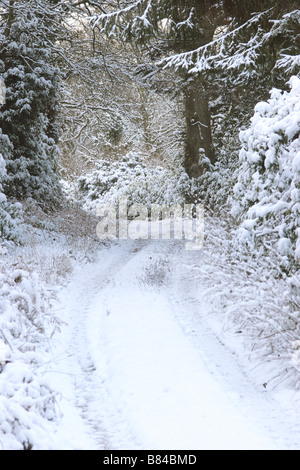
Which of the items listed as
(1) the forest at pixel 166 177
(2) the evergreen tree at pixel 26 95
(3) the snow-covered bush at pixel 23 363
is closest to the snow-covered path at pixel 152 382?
(1) the forest at pixel 166 177

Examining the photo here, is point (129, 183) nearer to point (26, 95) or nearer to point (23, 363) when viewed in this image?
point (26, 95)

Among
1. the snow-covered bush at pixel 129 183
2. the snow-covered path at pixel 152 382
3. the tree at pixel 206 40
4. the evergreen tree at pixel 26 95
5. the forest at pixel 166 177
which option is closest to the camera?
the snow-covered path at pixel 152 382

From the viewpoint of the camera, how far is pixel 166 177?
63.2ft

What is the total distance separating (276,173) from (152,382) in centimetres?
314

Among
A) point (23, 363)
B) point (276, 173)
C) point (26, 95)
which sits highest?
point (26, 95)

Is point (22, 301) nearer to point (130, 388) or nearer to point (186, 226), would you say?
point (130, 388)

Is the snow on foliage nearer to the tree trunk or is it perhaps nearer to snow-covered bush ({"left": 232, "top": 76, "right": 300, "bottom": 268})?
snow-covered bush ({"left": 232, "top": 76, "right": 300, "bottom": 268})

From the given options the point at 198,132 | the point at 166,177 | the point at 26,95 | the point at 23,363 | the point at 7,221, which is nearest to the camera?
the point at 23,363

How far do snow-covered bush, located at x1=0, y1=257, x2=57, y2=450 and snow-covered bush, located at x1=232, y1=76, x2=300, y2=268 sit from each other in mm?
3145

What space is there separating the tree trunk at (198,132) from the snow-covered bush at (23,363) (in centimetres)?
921

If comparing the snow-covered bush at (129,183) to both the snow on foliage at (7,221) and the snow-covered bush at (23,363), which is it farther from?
the snow-covered bush at (23,363)

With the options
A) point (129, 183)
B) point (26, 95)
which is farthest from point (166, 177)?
point (26, 95)

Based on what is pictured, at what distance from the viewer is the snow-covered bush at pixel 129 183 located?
18812 millimetres

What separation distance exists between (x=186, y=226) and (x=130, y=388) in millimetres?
10484
